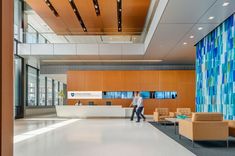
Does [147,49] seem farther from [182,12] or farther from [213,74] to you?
[182,12]

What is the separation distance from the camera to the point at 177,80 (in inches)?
775

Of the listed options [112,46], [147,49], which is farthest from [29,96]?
[147,49]

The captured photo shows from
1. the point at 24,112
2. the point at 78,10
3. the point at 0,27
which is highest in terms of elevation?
the point at 78,10

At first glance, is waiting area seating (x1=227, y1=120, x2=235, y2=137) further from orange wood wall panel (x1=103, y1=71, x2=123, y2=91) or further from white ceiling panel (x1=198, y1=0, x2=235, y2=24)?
orange wood wall panel (x1=103, y1=71, x2=123, y2=91)

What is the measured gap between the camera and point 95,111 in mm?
18250

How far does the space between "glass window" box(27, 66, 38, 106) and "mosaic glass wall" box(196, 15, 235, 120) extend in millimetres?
11154

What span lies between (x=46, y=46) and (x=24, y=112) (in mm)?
4777

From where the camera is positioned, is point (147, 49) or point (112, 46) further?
point (112, 46)

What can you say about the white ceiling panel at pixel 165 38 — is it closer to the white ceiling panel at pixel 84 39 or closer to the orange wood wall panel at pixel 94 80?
the white ceiling panel at pixel 84 39

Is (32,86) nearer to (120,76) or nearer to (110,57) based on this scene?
(120,76)

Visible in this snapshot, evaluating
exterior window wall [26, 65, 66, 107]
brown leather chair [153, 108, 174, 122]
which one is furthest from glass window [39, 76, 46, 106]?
brown leather chair [153, 108, 174, 122]

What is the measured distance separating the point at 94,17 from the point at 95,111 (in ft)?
20.7

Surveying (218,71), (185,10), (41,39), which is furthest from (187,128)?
(41,39)

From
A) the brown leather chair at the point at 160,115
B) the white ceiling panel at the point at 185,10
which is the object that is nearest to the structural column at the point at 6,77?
the white ceiling panel at the point at 185,10
